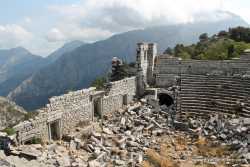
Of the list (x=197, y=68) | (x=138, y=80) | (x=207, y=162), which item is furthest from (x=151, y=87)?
(x=207, y=162)

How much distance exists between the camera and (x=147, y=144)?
20438 mm

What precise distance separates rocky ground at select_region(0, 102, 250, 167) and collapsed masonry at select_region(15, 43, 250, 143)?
28.8 inches

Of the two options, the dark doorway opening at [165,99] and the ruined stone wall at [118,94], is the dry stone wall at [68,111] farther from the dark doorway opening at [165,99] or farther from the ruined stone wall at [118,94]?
the dark doorway opening at [165,99]

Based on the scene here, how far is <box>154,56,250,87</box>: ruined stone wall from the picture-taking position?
27594 mm

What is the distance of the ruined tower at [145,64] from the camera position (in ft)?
93.3

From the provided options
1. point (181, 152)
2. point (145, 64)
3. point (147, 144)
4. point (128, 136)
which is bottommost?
point (181, 152)

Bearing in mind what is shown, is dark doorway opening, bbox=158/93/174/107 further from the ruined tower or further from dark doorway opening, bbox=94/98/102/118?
dark doorway opening, bbox=94/98/102/118

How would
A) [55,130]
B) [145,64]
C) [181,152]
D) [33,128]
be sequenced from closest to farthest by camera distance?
1. [33,128]
2. [181,152]
3. [55,130]
4. [145,64]

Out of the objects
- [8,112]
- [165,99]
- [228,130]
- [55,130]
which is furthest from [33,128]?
[8,112]

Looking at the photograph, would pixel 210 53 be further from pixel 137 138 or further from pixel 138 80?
pixel 137 138

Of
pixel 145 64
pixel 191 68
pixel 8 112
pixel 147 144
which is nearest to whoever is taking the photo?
pixel 147 144

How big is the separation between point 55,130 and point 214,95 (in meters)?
10.4

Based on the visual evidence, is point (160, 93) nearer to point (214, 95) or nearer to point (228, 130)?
point (214, 95)

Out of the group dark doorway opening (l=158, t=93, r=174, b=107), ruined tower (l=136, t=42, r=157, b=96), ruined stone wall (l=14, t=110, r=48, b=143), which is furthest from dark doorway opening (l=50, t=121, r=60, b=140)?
dark doorway opening (l=158, t=93, r=174, b=107)
